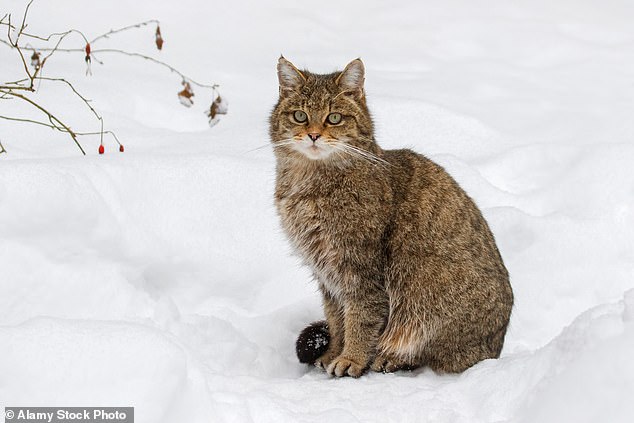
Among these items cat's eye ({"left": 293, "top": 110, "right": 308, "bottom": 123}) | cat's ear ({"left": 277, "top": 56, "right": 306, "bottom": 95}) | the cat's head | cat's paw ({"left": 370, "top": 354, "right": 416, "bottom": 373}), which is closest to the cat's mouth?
the cat's head

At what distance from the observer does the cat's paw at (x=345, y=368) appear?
395 centimetres

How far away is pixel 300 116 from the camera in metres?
4.06

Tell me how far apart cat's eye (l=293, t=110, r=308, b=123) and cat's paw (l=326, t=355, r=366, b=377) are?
3.58ft

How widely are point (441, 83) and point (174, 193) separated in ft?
11.3

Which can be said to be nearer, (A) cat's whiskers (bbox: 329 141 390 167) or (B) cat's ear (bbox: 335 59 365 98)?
(A) cat's whiskers (bbox: 329 141 390 167)

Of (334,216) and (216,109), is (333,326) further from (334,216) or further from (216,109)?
(216,109)

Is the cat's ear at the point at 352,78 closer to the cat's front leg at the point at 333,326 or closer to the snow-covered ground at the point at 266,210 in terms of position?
the cat's front leg at the point at 333,326

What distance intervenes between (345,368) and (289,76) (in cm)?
137

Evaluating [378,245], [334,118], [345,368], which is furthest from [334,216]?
[345,368]

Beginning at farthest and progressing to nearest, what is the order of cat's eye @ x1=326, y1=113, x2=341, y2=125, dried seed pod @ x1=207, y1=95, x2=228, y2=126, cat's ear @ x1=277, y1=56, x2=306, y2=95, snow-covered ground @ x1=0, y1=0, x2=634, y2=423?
cat's ear @ x1=277, y1=56, x2=306, y2=95, cat's eye @ x1=326, y1=113, x2=341, y2=125, dried seed pod @ x1=207, y1=95, x2=228, y2=126, snow-covered ground @ x1=0, y1=0, x2=634, y2=423

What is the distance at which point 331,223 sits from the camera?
13.1ft

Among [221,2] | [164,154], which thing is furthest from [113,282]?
[221,2]

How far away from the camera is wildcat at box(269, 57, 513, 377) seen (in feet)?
13.0

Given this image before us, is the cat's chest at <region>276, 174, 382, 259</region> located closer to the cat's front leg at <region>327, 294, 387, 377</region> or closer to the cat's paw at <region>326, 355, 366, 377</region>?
the cat's front leg at <region>327, 294, 387, 377</region>
